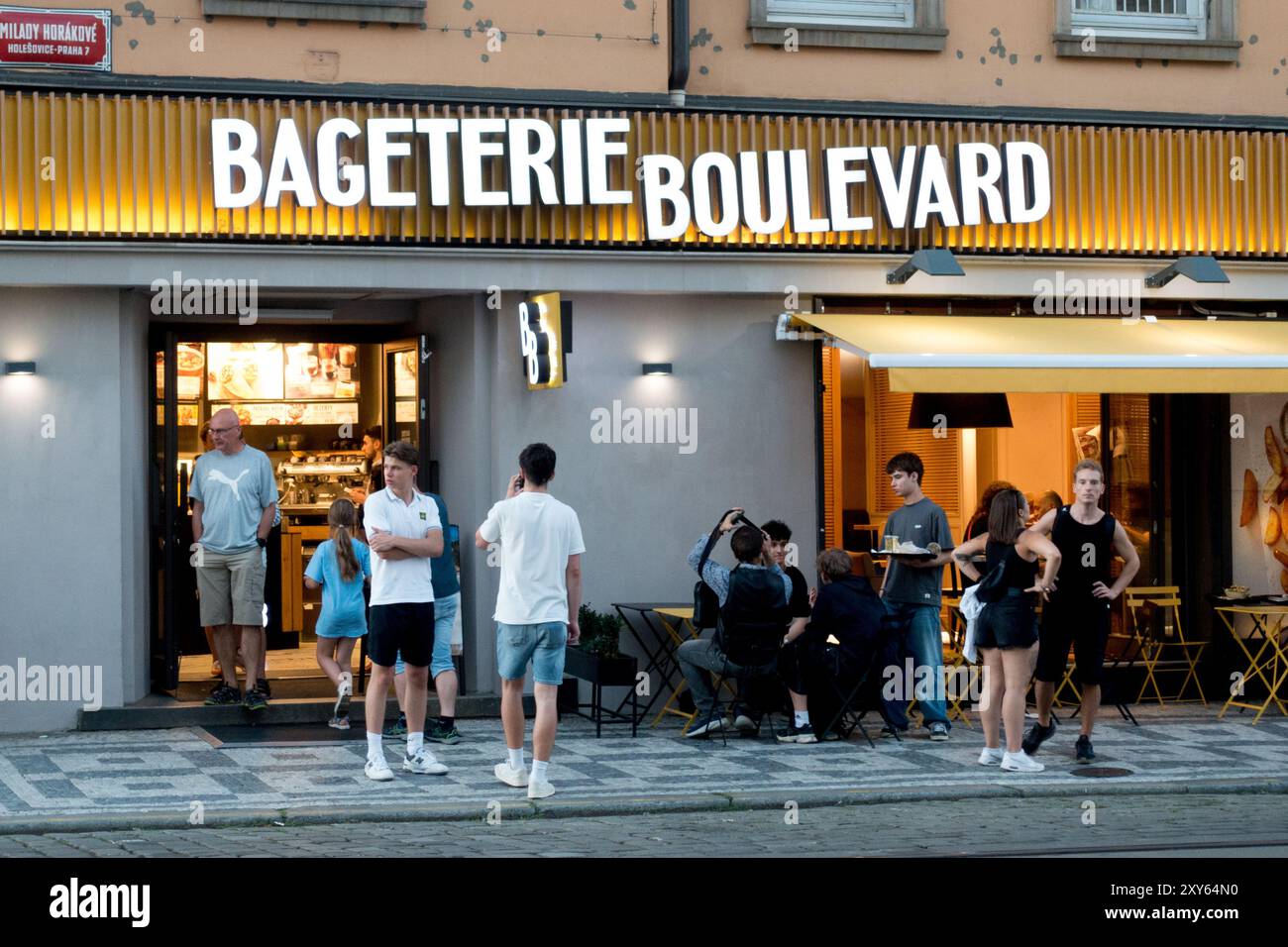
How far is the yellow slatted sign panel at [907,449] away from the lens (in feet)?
52.5

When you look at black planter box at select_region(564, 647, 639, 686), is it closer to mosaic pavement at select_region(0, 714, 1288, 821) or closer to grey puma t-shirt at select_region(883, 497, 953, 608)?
mosaic pavement at select_region(0, 714, 1288, 821)

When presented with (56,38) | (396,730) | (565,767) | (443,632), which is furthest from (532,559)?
(56,38)

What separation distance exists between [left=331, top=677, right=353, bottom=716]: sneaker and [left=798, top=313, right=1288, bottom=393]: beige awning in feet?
13.7

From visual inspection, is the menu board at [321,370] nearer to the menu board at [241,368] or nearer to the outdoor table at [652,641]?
the menu board at [241,368]

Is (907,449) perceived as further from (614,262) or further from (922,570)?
(614,262)

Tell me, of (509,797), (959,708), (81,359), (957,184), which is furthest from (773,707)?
(81,359)

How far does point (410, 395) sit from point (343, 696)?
2684mm

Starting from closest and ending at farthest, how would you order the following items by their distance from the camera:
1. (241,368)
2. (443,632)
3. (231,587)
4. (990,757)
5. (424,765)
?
(424,765), (990,757), (443,632), (231,587), (241,368)

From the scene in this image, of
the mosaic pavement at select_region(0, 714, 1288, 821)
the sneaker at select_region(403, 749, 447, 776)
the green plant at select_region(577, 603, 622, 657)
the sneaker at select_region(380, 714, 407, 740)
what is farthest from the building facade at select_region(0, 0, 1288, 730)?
the sneaker at select_region(403, 749, 447, 776)

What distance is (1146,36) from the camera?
15.1m

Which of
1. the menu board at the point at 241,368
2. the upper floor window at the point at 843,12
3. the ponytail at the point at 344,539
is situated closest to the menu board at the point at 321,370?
the menu board at the point at 241,368

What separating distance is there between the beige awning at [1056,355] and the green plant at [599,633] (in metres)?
2.58

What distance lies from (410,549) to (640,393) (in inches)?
145
